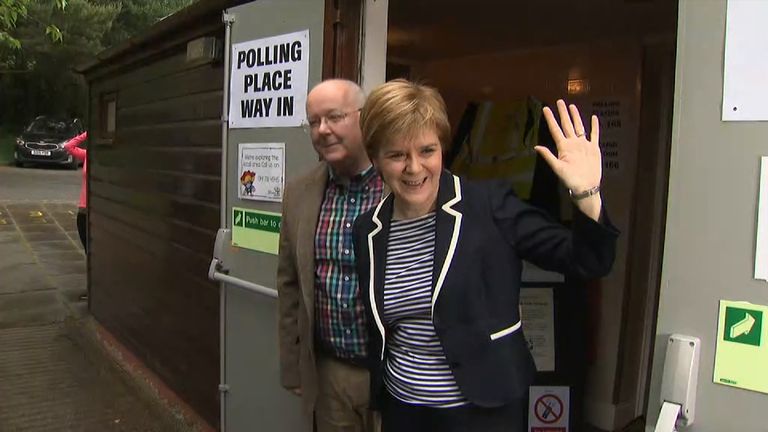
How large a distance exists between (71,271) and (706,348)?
30.4 ft

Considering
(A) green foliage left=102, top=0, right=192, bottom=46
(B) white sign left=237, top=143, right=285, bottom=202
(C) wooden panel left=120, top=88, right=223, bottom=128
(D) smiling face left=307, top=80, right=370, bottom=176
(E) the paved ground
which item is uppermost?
(A) green foliage left=102, top=0, right=192, bottom=46

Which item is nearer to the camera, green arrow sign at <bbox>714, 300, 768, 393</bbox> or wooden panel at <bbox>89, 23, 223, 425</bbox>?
green arrow sign at <bbox>714, 300, 768, 393</bbox>

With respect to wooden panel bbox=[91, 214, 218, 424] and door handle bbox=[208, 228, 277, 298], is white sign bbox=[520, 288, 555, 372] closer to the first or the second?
door handle bbox=[208, 228, 277, 298]

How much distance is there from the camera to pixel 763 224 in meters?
1.49

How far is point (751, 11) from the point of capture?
1503 mm

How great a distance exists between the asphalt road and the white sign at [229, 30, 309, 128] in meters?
14.4

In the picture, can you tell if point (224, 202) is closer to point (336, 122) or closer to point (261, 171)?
point (261, 171)

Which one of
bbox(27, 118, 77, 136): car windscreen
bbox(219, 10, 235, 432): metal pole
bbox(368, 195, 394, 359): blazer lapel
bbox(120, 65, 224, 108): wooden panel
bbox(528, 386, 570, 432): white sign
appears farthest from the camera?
bbox(27, 118, 77, 136): car windscreen

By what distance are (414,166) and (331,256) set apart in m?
0.62

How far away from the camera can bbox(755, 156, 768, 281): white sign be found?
4.89 feet

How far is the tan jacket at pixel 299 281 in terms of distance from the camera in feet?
7.57

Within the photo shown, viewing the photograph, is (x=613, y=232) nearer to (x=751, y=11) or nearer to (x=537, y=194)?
(x=751, y=11)

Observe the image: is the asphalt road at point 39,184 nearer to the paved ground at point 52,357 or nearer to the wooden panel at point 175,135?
the paved ground at point 52,357

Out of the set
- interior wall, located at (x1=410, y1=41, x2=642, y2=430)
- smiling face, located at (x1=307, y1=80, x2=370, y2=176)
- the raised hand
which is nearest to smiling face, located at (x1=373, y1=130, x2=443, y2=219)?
the raised hand
